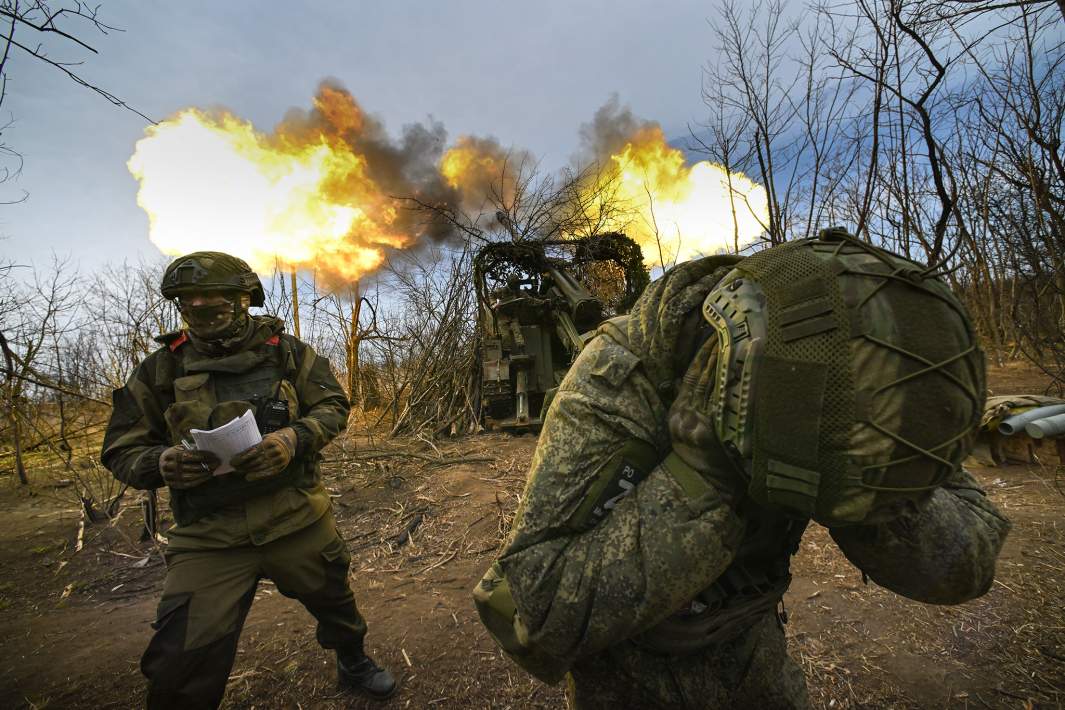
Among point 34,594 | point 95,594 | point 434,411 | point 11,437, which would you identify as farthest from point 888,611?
point 11,437

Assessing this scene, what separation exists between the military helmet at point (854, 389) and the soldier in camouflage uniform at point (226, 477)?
2.01 meters

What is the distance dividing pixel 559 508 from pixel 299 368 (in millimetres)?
2012

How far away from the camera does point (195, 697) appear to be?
1779 mm

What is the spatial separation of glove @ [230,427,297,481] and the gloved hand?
10 centimetres

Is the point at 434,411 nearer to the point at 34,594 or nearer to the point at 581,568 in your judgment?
the point at 34,594

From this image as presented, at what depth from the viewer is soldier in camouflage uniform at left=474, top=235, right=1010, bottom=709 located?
3.16ft

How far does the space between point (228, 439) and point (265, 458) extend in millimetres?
169

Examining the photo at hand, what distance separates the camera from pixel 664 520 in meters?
0.99

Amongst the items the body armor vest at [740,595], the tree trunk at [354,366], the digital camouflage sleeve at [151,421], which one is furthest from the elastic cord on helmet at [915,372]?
the tree trunk at [354,366]

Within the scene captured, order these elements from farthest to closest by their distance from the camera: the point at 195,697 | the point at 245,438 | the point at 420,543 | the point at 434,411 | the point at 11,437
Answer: the point at 434,411 → the point at 11,437 → the point at 420,543 → the point at 245,438 → the point at 195,697

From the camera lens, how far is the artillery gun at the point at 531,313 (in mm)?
7621

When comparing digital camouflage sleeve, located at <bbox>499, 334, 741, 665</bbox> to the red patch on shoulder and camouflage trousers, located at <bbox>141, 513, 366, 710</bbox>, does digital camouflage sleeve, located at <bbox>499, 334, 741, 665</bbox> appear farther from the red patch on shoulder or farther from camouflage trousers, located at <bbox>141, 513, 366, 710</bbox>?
the red patch on shoulder

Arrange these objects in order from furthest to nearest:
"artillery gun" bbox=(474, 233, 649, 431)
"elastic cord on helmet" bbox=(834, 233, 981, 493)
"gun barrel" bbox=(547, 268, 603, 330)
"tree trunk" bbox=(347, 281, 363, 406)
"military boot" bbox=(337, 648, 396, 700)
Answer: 1. "tree trunk" bbox=(347, 281, 363, 406)
2. "artillery gun" bbox=(474, 233, 649, 431)
3. "gun barrel" bbox=(547, 268, 603, 330)
4. "military boot" bbox=(337, 648, 396, 700)
5. "elastic cord on helmet" bbox=(834, 233, 981, 493)

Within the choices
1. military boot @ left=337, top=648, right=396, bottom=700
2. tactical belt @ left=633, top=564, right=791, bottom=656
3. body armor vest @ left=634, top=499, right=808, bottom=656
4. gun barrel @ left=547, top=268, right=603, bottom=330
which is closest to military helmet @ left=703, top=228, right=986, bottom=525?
body armor vest @ left=634, top=499, right=808, bottom=656
